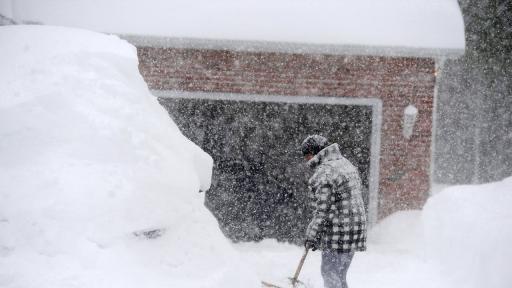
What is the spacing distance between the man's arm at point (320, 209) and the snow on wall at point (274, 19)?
3452 mm

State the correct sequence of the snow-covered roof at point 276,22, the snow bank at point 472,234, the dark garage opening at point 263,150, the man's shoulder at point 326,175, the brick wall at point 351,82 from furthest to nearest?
1. the dark garage opening at point 263,150
2. the brick wall at point 351,82
3. the snow-covered roof at point 276,22
4. the snow bank at point 472,234
5. the man's shoulder at point 326,175

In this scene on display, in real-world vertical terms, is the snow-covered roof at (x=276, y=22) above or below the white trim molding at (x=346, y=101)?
above

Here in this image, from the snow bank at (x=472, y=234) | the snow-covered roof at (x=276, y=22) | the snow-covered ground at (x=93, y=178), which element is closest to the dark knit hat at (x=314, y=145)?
the snow-covered ground at (x=93, y=178)

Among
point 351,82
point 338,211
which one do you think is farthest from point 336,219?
point 351,82

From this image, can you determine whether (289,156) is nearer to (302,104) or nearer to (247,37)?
(302,104)

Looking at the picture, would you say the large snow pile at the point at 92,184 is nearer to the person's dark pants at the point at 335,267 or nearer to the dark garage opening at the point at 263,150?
the person's dark pants at the point at 335,267

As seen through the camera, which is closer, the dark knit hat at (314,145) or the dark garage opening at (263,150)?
the dark knit hat at (314,145)

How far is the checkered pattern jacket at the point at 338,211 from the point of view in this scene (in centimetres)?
397

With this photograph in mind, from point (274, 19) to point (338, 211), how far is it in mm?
4099

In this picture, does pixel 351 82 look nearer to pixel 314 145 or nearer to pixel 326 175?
pixel 314 145

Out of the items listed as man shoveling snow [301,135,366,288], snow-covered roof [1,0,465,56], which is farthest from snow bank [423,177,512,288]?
snow-covered roof [1,0,465,56]

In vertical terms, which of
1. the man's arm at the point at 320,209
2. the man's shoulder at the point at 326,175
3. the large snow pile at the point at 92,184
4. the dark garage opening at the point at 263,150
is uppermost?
the large snow pile at the point at 92,184

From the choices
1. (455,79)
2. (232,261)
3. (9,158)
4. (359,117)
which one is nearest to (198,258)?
(232,261)

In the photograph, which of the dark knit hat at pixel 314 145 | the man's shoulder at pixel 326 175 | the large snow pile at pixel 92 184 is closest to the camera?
the large snow pile at pixel 92 184
